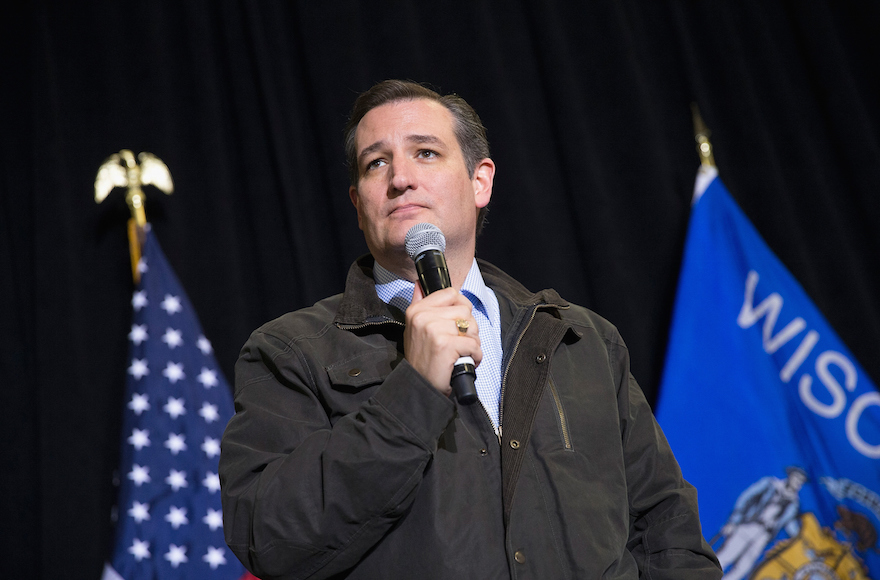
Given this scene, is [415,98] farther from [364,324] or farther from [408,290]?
[364,324]

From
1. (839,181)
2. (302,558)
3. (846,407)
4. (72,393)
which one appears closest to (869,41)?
(839,181)

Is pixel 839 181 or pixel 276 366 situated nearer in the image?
pixel 276 366

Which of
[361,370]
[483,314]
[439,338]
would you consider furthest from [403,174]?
[439,338]

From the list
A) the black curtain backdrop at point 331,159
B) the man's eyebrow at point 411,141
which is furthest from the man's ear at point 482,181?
the black curtain backdrop at point 331,159

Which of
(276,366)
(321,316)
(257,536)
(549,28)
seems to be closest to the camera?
(257,536)

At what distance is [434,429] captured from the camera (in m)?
1.10

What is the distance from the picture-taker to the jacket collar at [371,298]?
141cm

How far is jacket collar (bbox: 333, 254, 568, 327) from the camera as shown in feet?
4.63

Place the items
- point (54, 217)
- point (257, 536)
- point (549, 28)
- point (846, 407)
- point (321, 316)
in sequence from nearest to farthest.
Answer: point (257, 536)
point (321, 316)
point (846, 407)
point (54, 217)
point (549, 28)

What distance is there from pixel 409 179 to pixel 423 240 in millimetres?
244

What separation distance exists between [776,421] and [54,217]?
2654 millimetres

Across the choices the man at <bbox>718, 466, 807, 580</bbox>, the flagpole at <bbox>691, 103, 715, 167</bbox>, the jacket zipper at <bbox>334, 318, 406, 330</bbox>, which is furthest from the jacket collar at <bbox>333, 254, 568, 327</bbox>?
the flagpole at <bbox>691, 103, 715, 167</bbox>

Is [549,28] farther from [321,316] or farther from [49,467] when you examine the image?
[49,467]

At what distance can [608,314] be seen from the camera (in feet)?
9.20
